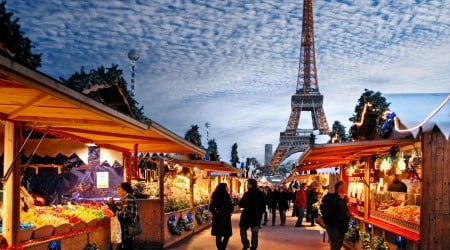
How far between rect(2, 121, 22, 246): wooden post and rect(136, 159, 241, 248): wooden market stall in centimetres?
566

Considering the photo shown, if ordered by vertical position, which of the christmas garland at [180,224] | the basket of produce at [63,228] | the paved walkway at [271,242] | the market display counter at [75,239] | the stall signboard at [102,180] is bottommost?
the paved walkway at [271,242]

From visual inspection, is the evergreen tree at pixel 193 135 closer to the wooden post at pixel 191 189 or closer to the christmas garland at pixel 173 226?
the wooden post at pixel 191 189

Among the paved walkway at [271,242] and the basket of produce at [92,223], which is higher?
the basket of produce at [92,223]

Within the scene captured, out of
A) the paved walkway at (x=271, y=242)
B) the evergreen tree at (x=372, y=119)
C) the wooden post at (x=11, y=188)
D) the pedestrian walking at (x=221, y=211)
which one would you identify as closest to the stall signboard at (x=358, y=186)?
the evergreen tree at (x=372, y=119)

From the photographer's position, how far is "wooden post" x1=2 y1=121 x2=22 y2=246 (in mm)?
7184

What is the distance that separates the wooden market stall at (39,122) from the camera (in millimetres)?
4820

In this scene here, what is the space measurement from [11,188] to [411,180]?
7908mm

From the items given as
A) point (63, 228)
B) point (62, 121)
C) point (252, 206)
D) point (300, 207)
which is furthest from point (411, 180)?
point (300, 207)

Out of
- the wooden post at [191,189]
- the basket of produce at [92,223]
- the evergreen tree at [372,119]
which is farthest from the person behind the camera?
the wooden post at [191,189]

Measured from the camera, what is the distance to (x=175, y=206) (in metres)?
14.8

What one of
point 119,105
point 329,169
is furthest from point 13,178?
point 329,169

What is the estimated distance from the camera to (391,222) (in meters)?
9.65

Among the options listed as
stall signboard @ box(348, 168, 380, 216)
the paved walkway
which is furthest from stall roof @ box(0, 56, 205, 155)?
stall signboard @ box(348, 168, 380, 216)

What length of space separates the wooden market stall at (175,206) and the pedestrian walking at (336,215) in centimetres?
487
